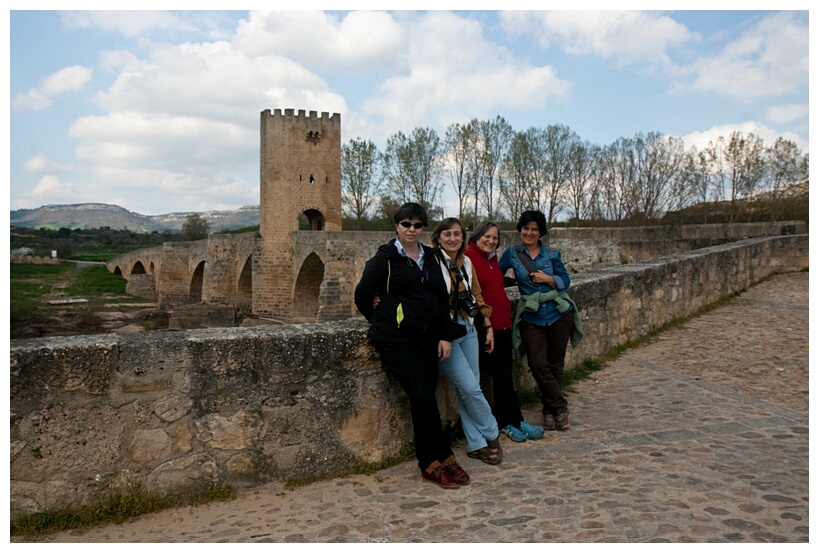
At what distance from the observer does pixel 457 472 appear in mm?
3297

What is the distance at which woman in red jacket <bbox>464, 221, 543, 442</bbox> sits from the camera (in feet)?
12.9

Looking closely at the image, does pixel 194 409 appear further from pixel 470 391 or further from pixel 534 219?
pixel 534 219

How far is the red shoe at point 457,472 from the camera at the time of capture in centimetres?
326

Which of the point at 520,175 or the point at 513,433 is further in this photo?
the point at 520,175

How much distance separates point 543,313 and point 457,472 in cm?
139

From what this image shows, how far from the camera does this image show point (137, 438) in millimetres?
3014

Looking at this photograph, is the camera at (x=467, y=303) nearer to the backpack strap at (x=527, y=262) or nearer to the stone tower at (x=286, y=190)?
the backpack strap at (x=527, y=262)

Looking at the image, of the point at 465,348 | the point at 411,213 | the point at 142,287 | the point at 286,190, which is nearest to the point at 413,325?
the point at 465,348

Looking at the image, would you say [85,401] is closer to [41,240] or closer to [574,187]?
[574,187]

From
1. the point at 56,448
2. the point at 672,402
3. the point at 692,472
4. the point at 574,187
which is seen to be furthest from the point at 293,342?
Answer: the point at 574,187

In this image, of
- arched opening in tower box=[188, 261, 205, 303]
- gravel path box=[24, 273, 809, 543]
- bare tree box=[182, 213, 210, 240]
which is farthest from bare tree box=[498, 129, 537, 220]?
bare tree box=[182, 213, 210, 240]

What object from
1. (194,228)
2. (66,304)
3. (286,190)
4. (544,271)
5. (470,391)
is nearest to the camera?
(470,391)

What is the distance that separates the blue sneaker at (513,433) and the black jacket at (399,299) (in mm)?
997

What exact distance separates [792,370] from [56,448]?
558cm
